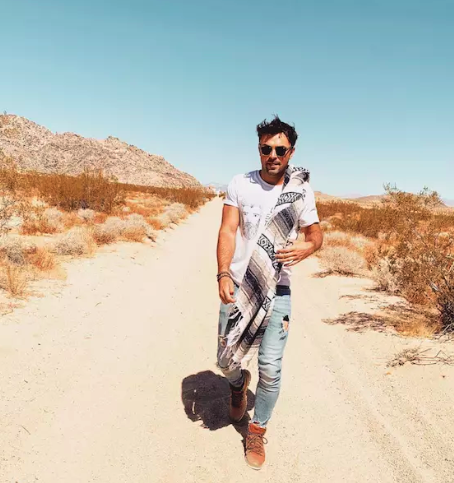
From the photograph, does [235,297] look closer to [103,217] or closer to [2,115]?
[2,115]

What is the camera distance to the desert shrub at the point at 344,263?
831 cm

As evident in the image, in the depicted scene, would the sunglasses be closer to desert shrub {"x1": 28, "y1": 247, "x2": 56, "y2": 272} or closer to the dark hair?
the dark hair

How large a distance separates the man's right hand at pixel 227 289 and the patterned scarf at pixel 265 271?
5 centimetres

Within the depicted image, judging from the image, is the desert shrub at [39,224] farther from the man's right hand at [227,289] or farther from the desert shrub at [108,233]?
the man's right hand at [227,289]

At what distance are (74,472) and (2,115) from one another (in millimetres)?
6875

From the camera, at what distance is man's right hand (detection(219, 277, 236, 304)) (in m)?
2.29

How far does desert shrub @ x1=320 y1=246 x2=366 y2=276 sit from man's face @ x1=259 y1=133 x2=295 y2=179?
658cm

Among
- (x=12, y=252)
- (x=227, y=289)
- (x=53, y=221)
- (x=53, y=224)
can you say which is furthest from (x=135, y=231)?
(x=227, y=289)

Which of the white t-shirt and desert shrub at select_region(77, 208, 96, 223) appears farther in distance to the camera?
desert shrub at select_region(77, 208, 96, 223)

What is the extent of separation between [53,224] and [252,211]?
31.0 feet

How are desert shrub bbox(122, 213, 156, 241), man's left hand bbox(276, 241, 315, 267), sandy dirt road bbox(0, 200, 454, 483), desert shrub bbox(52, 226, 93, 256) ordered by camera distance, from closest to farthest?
1. man's left hand bbox(276, 241, 315, 267)
2. sandy dirt road bbox(0, 200, 454, 483)
3. desert shrub bbox(52, 226, 93, 256)
4. desert shrub bbox(122, 213, 156, 241)

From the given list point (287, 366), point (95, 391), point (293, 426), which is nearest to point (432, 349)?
point (287, 366)

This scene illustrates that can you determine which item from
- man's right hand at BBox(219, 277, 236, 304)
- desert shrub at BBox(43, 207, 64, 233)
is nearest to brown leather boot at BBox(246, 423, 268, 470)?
man's right hand at BBox(219, 277, 236, 304)

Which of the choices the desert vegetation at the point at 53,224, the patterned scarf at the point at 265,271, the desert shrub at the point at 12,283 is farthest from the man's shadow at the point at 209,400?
the desert vegetation at the point at 53,224
